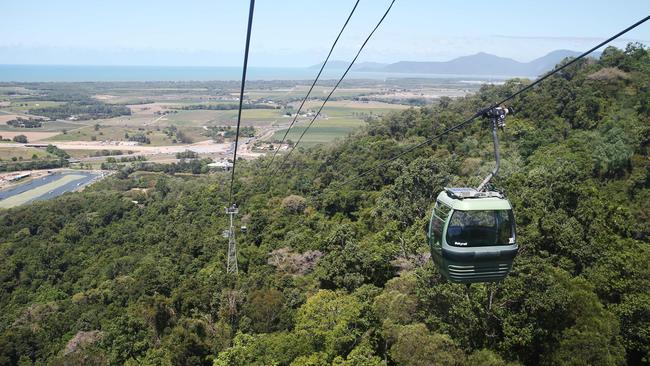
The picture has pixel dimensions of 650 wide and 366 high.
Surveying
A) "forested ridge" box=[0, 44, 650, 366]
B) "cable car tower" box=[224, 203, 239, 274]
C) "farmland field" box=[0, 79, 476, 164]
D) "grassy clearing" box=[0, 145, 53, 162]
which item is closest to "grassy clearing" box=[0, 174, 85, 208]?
"farmland field" box=[0, 79, 476, 164]

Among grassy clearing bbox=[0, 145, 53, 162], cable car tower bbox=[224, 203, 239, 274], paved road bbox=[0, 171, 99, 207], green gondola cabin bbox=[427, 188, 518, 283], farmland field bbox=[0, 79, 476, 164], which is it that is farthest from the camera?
farmland field bbox=[0, 79, 476, 164]

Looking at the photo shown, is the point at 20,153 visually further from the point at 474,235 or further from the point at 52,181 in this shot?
the point at 474,235

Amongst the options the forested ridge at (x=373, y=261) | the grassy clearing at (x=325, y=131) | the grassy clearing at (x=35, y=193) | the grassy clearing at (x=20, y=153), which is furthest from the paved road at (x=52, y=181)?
the grassy clearing at (x=325, y=131)

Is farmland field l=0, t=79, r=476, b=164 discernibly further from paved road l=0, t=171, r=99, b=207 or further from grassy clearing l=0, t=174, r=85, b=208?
grassy clearing l=0, t=174, r=85, b=208

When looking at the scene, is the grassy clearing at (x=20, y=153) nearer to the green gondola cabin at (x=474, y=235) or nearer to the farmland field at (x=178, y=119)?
the farmland field at (x=178, y=119)

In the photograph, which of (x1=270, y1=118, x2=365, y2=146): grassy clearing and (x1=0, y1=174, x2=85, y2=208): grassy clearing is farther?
(x1=270, y1=118, x2=365, y2=146): grassy clearing

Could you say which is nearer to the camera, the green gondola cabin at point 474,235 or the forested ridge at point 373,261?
the green gondola cabin at point 474,235

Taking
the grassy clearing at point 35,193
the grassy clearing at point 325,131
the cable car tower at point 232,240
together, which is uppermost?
the grassy clearing at point 325,131
